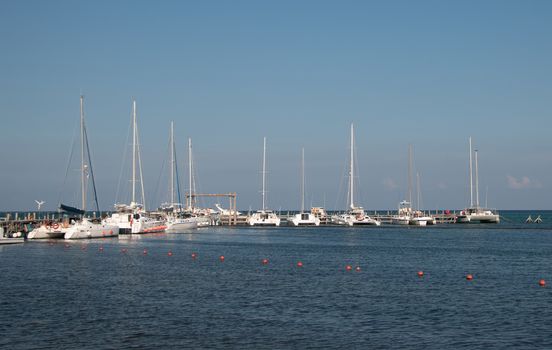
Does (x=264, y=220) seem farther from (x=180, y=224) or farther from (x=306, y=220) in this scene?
(x=180, y=224)

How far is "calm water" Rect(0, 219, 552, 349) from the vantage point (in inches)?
1267

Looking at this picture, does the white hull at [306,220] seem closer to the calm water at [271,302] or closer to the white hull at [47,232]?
the white hull at [47,232]

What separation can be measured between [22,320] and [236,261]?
35109 millimetres

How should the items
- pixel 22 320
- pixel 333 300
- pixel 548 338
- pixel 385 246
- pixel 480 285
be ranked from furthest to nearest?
pixel 385 246, pixel 480 285, pixel 333 300, pixel 22 320, pixel 548 338

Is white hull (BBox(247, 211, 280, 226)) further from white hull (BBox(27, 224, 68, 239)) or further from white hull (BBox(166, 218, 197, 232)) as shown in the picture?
white hull (BBox(27, 224, 68, 239))

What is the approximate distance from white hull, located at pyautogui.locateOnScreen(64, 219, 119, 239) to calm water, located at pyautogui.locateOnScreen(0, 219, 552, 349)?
2188cm

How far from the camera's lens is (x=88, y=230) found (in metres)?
99.7

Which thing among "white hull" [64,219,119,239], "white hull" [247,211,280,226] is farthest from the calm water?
"white hull" [247,211,280,226]

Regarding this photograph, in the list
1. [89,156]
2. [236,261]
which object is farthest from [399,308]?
[89,156]

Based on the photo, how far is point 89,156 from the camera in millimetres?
104000

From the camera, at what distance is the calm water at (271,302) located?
32.2 meters

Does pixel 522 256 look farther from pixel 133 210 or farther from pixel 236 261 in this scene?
pixel 133 210

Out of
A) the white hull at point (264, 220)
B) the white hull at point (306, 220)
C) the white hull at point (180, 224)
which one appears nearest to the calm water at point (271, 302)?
the white hull at point (180, 224)

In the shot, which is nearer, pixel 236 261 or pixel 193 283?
pixel 193 283
